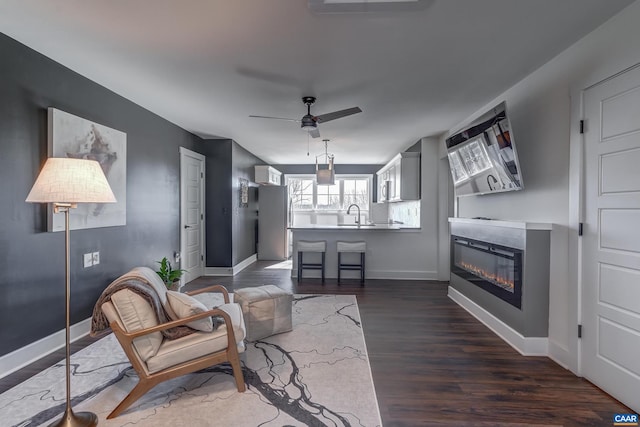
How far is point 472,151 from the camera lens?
10.8 feet

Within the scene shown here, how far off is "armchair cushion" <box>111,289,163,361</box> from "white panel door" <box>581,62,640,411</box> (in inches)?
115

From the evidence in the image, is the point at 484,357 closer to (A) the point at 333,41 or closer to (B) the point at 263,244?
(A) the point at 333,41

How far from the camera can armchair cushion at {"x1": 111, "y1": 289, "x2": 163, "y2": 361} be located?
1.71 m

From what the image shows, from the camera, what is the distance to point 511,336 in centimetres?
273

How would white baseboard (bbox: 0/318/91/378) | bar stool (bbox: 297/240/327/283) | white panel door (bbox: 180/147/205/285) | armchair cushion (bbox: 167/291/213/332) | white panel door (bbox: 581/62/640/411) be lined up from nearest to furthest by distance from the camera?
white panel door (bbox: 581/62/640/411) < armchair cushion (bbox: 167/291/213/332) < white baseboard (bbox: 0/318/91/378) < white panel door (bbox: 180/147/205/285) < bar stool (bbox: 297/240/327/283)

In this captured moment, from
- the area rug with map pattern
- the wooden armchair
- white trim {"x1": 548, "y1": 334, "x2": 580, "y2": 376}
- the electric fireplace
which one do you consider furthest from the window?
the wooden armchair

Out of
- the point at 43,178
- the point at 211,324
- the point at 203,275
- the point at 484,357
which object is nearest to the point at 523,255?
the point at 484,357

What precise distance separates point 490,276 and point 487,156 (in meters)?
1.26

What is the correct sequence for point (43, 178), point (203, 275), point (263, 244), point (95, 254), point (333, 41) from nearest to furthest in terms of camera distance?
point (43, 178), point (333, 41), point (95, 254), point (203, 275), point (263, 244)

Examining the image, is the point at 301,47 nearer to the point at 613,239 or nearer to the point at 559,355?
the point at 613,239

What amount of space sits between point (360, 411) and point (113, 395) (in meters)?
1.63

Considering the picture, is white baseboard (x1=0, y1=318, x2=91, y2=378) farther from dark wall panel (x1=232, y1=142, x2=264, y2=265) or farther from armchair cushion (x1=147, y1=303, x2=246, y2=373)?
dark wall panel (x1=232, y1=142, x2=264, y2=265)

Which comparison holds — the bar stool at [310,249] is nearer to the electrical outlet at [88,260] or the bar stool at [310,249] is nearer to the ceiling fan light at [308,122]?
the ceiling fan light at [308,122]

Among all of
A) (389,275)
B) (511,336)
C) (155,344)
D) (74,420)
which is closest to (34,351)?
(74,420)
